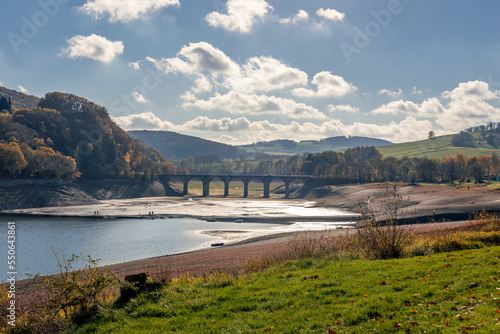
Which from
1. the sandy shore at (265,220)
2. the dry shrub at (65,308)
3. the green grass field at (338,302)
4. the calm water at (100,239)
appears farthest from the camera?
the calm water at (100,239)

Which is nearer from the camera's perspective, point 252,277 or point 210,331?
point 210,331

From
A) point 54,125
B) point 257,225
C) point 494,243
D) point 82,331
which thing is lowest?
point 257,225

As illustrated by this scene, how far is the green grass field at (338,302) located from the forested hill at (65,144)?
111m

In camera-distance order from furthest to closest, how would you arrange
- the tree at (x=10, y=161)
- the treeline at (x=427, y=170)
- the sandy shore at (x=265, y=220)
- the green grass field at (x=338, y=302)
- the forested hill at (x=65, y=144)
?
the treeline at (x=427, y=170), the forested hill at (x=65, y=144), the tree at (x=10, y=161), the sandy shore at (x=265, y=220), the green grass field at (x=338, y=302)

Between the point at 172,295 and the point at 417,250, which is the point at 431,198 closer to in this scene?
the point at 417,250

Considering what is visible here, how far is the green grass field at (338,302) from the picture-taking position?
29.8 feet

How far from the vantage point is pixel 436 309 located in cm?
942

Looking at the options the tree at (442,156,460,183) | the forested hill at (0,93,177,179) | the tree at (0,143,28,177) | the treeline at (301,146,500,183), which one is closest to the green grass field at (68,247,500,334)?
the tree at (0,143,28,177)

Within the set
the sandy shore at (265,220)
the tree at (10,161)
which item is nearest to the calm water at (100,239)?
the sandy shore at (265,220)

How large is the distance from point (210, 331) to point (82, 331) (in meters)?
4.38

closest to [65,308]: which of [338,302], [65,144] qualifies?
[338,302]

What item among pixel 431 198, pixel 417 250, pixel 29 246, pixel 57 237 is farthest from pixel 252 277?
pixel 431 198

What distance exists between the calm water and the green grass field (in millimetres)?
22440

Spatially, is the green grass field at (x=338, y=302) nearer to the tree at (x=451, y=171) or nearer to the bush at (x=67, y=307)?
the bush at (x=67, y=307)
